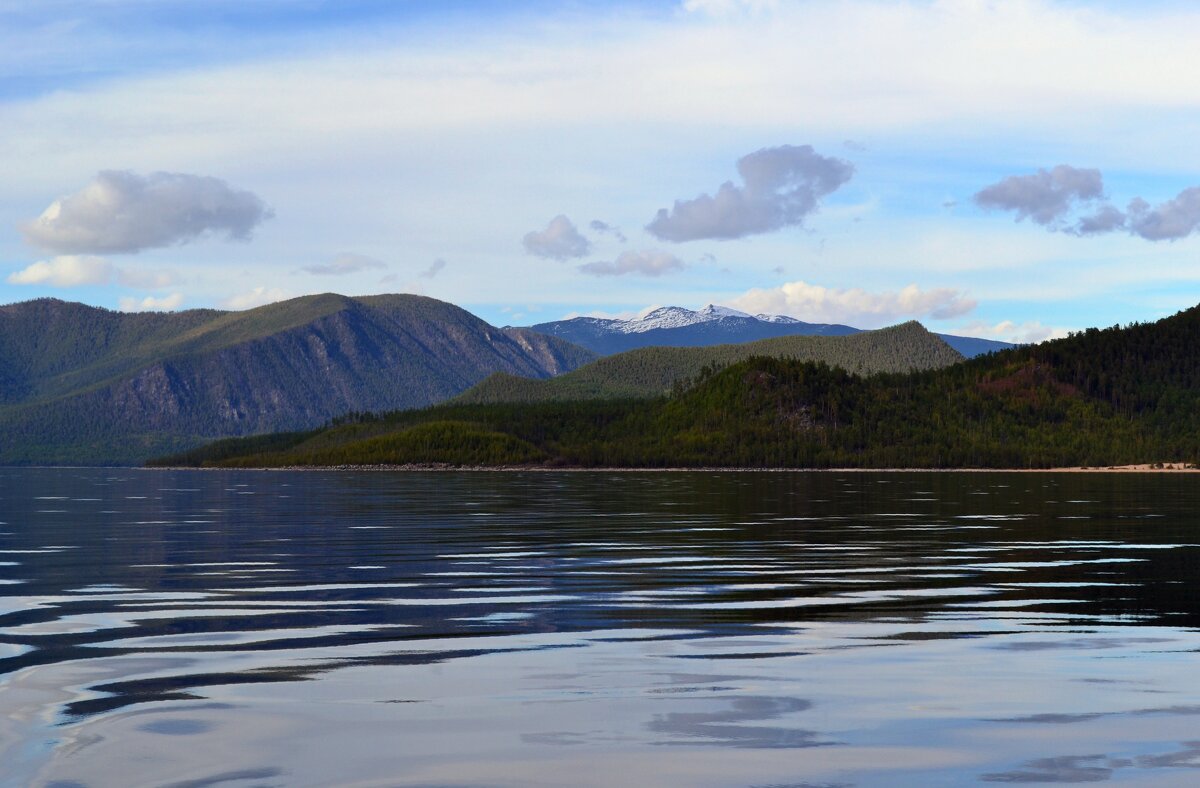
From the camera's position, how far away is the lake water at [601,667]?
1748 cm

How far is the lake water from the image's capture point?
17.5 metres

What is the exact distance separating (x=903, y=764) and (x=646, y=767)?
124 inches

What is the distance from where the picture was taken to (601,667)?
24500 millimetres

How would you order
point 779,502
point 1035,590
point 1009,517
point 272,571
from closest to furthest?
point 1035,590
point 272,571
point 1009,517
point 779,502

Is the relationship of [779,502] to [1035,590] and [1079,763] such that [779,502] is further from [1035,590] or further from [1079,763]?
[1079,763]

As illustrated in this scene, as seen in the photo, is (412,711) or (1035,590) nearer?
(412,711)

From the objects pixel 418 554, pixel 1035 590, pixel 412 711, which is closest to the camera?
pixel 412 711

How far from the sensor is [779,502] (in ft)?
373

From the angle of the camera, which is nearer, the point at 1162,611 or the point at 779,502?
the point at 1162,611

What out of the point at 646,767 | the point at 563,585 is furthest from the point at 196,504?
the point at 646,767

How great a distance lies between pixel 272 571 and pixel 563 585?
1065 cm

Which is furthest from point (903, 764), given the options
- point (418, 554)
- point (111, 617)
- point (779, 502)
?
point (779, 502)

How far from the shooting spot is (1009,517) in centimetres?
8450

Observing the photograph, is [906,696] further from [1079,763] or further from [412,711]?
[412,711]
